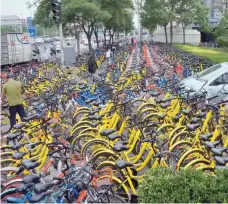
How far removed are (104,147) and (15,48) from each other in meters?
20.6

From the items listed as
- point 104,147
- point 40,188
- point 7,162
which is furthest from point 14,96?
point 40,188

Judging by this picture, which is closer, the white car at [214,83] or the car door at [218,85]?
the white car at [214,83]

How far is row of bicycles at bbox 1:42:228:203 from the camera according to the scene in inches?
155

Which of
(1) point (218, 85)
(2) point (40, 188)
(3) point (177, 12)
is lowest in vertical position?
(2) point (40, 188)

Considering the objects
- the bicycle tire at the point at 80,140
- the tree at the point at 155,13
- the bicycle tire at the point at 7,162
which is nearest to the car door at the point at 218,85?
the bicycle tire at the point at 80,140

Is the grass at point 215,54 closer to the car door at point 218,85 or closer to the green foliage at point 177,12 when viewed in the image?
the car door at point 218,85

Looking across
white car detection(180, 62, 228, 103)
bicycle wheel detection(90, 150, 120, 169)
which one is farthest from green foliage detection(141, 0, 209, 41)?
bicycle wheel detection(90, 150, 120, 169)

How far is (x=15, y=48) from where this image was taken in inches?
963

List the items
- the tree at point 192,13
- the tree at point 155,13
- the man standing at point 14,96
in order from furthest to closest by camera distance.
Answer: the tree at point 155,13 → the tree at point 192,13 → the man standing at point 14,96

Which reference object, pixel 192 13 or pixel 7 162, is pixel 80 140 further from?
pixel 192 13

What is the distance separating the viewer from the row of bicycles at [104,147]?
12.9ft

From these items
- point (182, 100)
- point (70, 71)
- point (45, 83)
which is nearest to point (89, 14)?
point (70, 71)

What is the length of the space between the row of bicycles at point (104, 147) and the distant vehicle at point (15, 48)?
1577cm

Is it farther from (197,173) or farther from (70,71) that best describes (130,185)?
(70,71)
